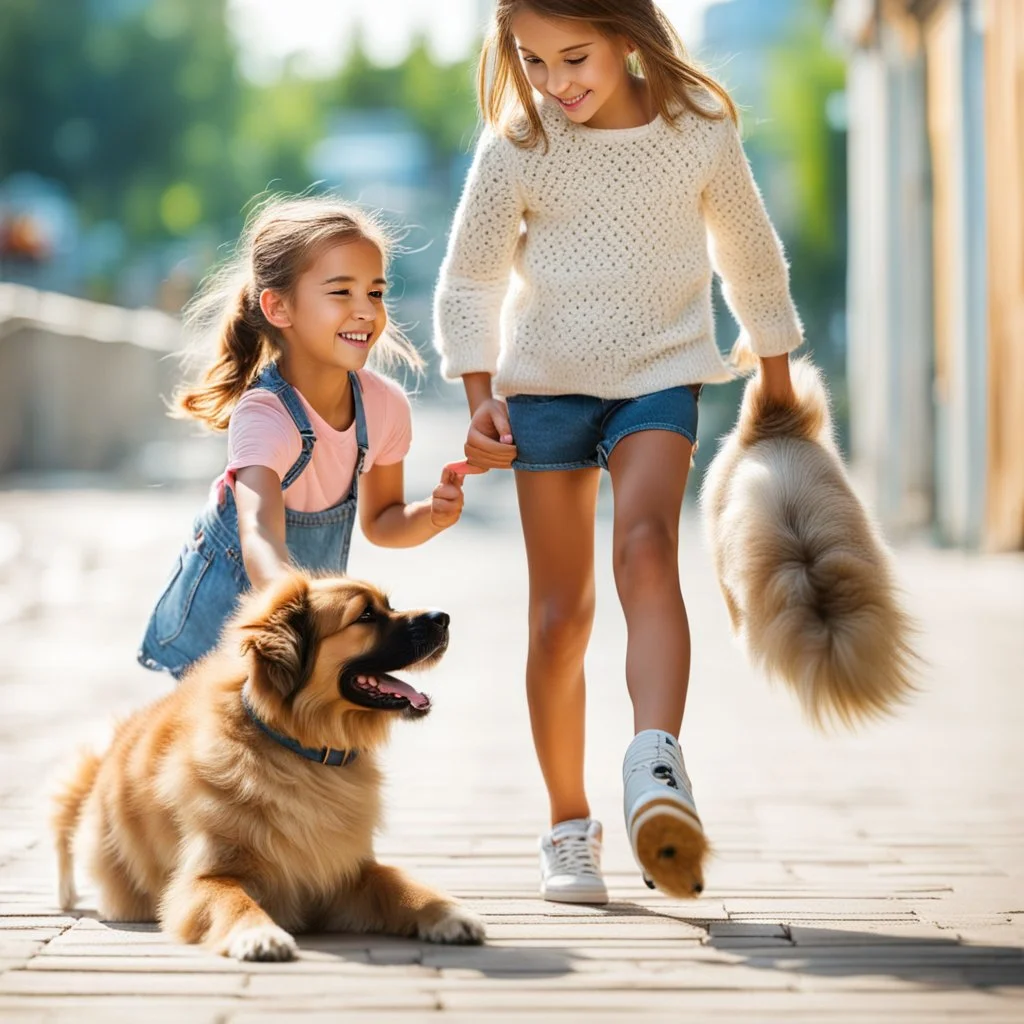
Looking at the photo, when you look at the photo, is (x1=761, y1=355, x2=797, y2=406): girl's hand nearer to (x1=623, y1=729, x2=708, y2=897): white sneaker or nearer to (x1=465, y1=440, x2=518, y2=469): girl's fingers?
(x1=465, y1=440, x2=518, y2=469): girl's fingers

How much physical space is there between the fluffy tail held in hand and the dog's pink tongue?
0.74 meters

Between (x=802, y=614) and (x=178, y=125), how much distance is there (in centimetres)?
3872

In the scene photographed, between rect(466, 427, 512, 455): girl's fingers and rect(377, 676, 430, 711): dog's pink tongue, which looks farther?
rect(466, 427, 512, 455): girl's fingers

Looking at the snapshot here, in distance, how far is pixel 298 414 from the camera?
160 inches

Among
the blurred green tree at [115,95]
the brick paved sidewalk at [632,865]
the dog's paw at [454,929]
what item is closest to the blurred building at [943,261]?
the brick paved sidewalk at [632,865]

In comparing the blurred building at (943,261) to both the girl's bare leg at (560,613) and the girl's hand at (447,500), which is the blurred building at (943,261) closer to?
the girl's bare leg at (560,613)

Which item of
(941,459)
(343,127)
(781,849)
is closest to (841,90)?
(941,459)

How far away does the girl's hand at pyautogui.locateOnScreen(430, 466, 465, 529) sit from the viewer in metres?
4.07

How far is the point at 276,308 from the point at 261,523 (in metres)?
0.60

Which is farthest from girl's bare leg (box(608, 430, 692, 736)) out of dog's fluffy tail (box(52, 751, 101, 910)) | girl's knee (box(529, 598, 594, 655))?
dog's fluffy tail (box(52, 751, 101, 910))

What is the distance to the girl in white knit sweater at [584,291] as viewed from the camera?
12.9ft

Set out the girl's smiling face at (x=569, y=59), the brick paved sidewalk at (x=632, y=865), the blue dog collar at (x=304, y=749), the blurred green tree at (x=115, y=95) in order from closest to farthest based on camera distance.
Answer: the brick paved sidewalk at (x=632, y=865) → the blue dog collar at (x=304, y=749) → the girl's smiling face at (x=569, y=59) → the blurred green tree at (x=115, y=95)

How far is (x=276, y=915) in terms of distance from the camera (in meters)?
3.60

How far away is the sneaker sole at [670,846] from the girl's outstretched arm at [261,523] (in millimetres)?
963
